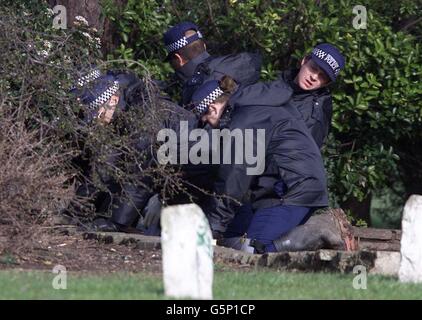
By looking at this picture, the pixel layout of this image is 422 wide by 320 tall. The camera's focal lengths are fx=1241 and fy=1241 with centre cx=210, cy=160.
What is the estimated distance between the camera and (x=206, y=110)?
37.9 feet

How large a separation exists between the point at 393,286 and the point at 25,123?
3.83m

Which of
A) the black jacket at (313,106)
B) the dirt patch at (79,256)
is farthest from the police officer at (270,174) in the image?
the dirt patch at (79,256)

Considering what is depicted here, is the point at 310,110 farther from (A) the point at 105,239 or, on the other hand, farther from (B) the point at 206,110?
(A) the point at 105,239

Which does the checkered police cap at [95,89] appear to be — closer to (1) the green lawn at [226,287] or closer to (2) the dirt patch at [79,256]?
(2) the dirt patch at [79,256]

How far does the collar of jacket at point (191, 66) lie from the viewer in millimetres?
12508

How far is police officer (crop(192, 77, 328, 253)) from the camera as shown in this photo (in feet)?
37.1

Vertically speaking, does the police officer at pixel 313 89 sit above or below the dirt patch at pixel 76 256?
above

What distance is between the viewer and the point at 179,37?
12391 millimetres

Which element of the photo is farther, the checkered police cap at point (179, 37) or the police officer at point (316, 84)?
the checkered police cap at point (179, 37)

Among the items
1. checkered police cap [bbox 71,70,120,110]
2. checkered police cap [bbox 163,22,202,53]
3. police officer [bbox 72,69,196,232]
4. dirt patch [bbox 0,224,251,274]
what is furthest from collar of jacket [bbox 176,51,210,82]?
dirt patch [bbox 0,224,251,274]

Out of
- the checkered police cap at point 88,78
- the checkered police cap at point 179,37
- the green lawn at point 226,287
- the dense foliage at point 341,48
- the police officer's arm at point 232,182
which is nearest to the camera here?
the green lawn at point 226,287
